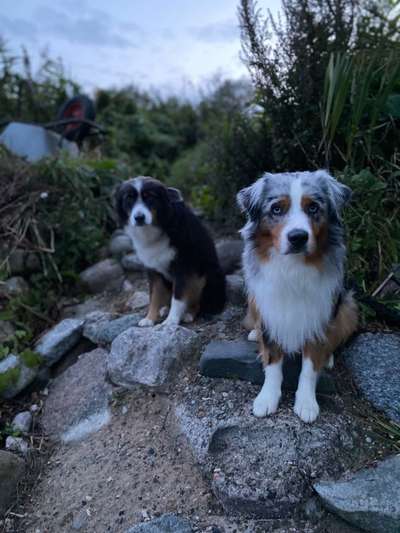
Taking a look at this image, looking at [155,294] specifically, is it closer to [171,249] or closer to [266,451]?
[171,249]

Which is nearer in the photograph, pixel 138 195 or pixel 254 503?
pixel 254 503

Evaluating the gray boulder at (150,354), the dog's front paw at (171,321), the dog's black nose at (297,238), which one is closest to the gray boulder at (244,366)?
the gray boulder at (150,354)

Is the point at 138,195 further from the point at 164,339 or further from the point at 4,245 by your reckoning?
the point at 4,245

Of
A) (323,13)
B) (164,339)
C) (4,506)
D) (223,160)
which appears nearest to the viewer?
(4,506)

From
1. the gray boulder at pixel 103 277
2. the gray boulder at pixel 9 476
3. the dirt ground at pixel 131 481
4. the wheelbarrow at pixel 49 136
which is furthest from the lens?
the wheelbarrow at pixel 49 136

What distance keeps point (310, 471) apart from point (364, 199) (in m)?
2.11

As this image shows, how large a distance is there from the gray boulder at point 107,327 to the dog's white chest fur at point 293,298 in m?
1.54

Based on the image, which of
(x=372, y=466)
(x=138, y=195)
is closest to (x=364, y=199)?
(x=138, y=195)

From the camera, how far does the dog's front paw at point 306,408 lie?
264 centimetres

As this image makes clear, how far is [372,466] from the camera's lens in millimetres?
2469

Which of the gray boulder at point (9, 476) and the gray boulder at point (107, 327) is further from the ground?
the gray boulder at point (107, 327)

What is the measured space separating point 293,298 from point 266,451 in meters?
0.84

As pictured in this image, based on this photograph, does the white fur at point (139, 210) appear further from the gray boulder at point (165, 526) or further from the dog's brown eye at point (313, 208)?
the gray boulder at point (165, 526)

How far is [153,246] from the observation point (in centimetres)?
374
